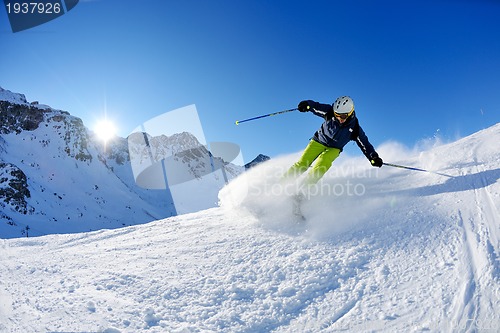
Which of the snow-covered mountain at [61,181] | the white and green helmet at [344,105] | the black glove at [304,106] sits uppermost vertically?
the snow-covered mountain at [61,181]

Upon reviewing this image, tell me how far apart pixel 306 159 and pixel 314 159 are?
0.19 meters

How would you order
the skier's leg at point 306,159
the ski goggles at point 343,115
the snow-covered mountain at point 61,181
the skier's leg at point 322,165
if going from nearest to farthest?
the skier's leg at point 322,165 → the ski goggles at point 343,115 → the skier's leg at point 306,159 → the snow-covered mountain at point 61,181

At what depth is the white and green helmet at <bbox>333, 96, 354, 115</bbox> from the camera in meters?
6.22

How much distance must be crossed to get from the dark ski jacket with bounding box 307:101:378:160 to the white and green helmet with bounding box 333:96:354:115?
0.21 meters

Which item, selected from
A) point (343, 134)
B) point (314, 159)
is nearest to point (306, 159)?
Result: point (314, 159)

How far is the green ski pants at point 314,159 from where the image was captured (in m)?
6.07

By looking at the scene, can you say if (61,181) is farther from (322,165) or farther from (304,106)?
(322,165)

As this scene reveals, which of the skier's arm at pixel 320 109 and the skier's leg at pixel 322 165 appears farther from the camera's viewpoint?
the skier's arm at pixel 320 109

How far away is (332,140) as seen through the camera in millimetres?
6551

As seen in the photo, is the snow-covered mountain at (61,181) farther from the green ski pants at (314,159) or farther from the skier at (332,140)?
the skier at (332,140)

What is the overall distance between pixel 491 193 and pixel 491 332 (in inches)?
124

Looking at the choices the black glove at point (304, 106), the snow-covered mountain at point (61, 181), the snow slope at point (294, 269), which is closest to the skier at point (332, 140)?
the black glove at point (304, 106)

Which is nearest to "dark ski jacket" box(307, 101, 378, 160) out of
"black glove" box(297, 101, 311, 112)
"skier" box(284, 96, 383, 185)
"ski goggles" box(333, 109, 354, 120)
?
"skier" box(284, 96, 383, 185)

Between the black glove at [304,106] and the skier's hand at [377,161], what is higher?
the black glove at [304,106]
